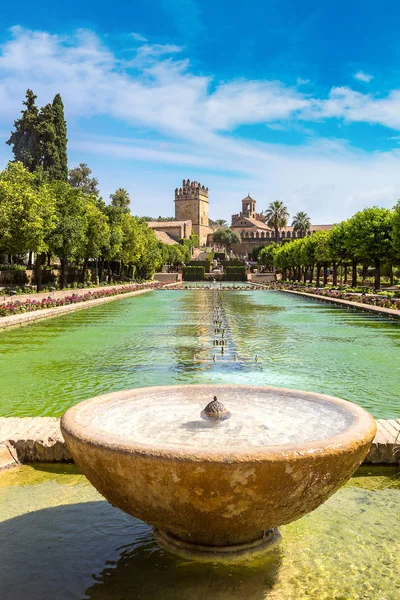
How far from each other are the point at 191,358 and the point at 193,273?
77198 millimetres

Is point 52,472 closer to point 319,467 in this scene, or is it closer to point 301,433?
point 301,433

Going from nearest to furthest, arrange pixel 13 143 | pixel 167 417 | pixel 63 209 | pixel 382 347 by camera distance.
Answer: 1. pixel 167 417
2. pixel 382 347
3. pixel 63 209
4. pixel 13 143

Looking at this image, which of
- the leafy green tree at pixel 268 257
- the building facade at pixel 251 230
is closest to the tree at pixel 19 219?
the leafy green tree at pixel 268 257

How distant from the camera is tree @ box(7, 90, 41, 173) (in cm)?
5888

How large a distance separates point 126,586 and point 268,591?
2.93 feet

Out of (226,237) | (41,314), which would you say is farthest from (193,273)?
(41,314)

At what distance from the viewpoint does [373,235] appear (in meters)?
40.3

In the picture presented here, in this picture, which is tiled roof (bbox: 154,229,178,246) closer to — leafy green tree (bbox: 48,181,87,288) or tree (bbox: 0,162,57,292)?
leafy green tree (bbox: 48,181,87,288)

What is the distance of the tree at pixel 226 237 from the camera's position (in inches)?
5394

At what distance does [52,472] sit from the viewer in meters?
5.64

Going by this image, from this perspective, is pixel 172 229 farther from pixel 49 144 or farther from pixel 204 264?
pixel 49 144

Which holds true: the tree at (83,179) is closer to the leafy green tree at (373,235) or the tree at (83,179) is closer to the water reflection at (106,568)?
the leafy green tree at (373,235)

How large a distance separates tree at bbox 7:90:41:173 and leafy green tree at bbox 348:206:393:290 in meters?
31.8

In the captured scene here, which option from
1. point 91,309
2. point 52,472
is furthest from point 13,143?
point 52,472
